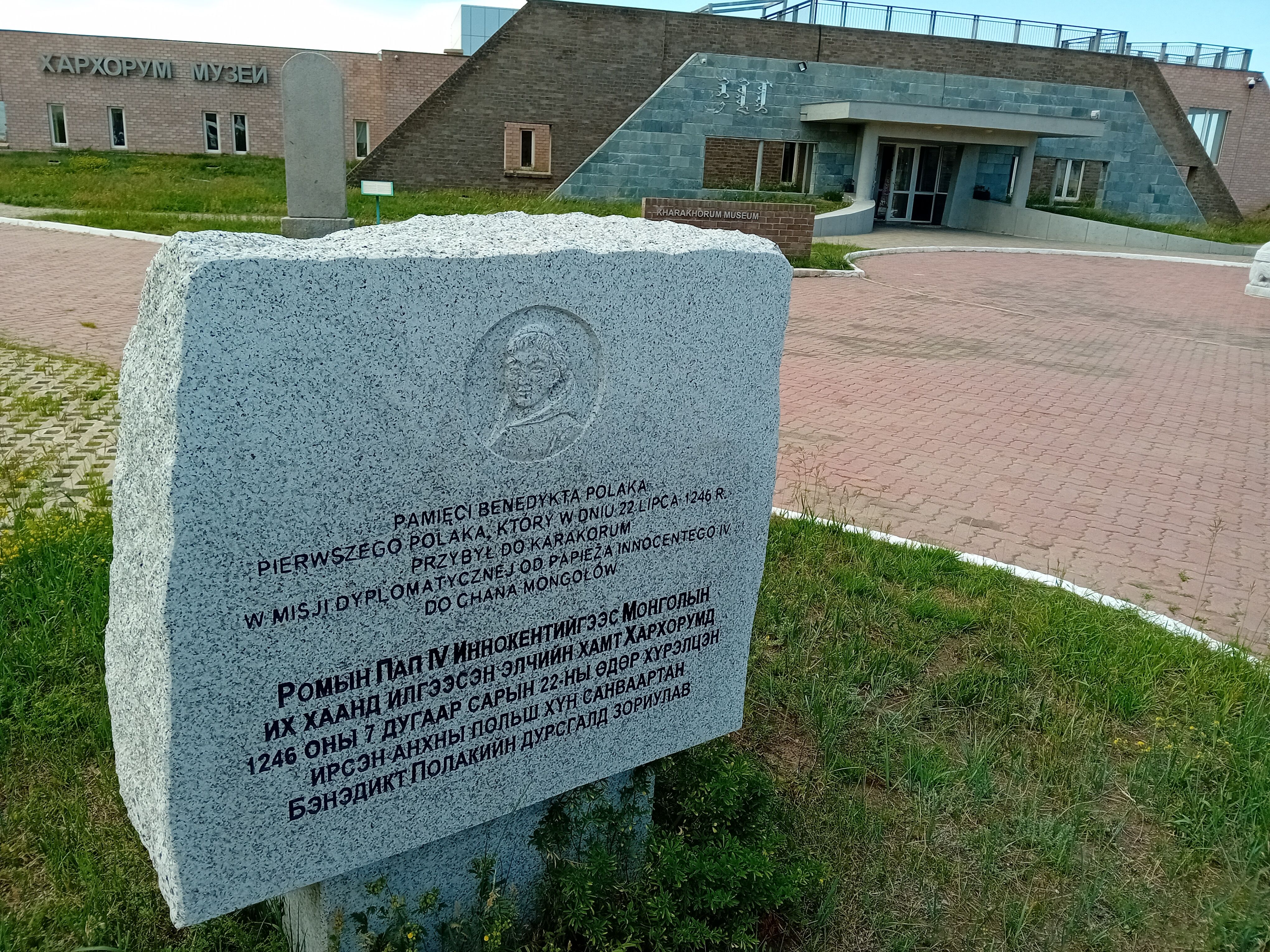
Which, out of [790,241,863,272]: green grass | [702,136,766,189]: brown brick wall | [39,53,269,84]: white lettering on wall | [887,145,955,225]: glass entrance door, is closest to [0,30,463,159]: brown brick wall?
[39,53,269,84]: white lettering on wall

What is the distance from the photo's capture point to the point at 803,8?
30.1 metres

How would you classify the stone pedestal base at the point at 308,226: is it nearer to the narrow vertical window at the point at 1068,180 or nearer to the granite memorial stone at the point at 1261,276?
the granite memorial stone at the point at 1261,276

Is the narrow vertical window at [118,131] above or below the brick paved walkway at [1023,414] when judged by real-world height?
above

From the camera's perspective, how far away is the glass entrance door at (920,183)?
3109cm

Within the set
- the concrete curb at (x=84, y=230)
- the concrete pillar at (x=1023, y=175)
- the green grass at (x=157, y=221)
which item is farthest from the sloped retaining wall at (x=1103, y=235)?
the concrete curb at (x=84, y=230)

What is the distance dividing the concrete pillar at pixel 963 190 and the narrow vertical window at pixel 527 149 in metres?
12.8

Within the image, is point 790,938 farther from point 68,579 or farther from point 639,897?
point 68,579

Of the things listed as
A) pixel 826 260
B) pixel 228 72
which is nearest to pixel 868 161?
pixel 826 260

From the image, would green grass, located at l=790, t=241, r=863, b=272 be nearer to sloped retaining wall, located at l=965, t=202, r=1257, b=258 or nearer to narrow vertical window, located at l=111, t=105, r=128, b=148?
sloped retaining wall, located at l=965, t=202, r=1257, b=258

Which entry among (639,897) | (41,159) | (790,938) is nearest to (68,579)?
(639,897)

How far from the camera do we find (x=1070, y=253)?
82.8 ft

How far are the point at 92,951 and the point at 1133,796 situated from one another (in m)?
3.07

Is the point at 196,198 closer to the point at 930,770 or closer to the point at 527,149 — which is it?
the point at 527,149

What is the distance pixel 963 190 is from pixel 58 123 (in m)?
32.0
